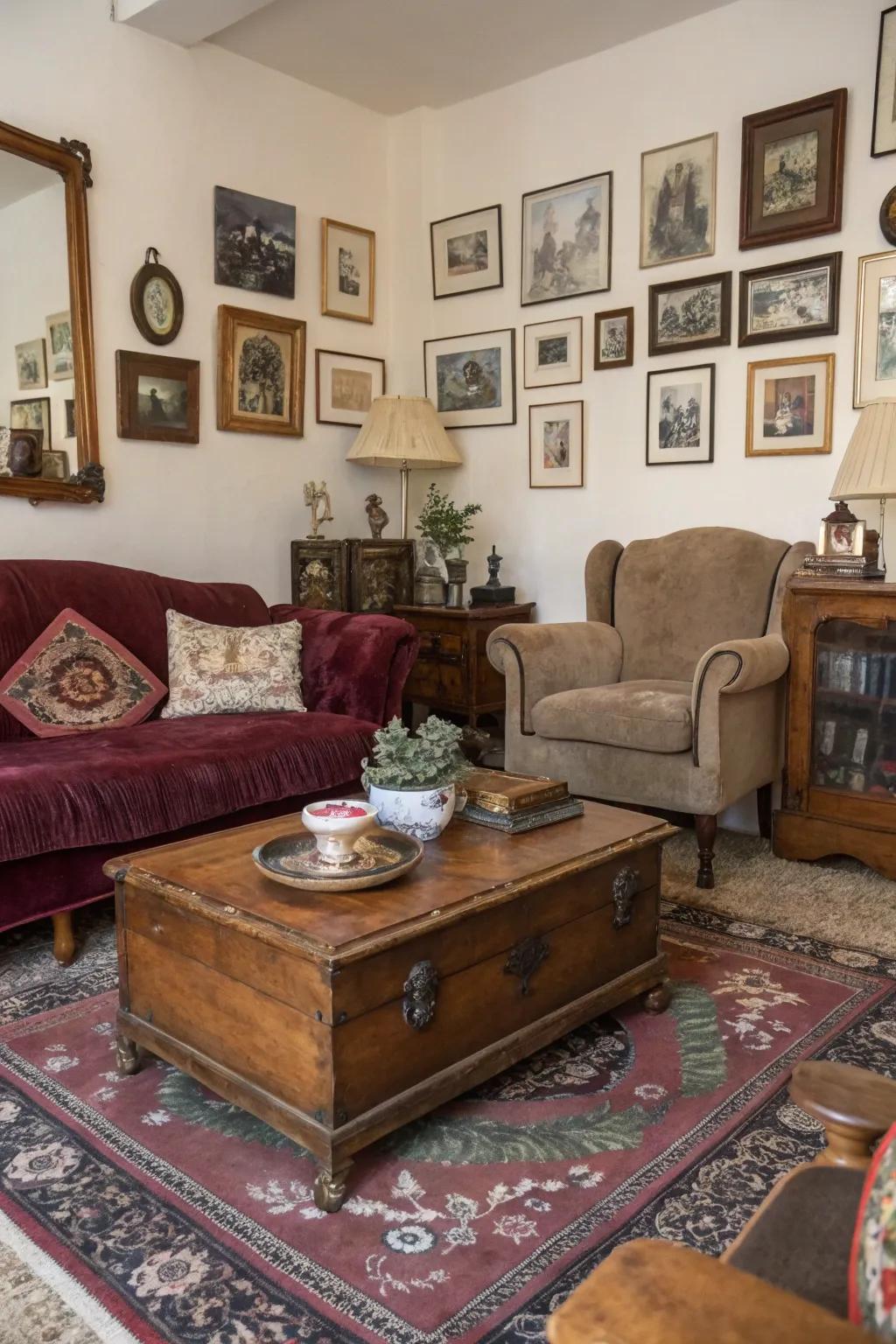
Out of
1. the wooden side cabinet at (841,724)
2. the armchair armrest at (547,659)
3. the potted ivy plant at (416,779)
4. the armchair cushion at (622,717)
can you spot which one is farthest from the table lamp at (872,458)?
the potted ivy plant at (416,779)

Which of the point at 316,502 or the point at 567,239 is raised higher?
the point at 567,239

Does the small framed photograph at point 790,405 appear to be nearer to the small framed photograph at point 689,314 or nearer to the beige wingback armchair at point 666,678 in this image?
the small framed photograph at point 689,314

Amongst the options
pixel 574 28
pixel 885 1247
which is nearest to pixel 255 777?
pixel 885 1247

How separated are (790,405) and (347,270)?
2.14 m

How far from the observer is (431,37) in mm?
4062

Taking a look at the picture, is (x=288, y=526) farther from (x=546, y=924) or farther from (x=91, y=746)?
(x=546, y=924)

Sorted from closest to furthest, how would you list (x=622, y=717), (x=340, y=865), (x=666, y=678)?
(x=340, y=865)
(x=622, y=717)
(x=666, y=678)

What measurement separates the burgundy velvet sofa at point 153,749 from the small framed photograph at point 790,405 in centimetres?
153

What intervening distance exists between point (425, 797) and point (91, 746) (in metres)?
1.23

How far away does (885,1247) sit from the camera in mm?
701

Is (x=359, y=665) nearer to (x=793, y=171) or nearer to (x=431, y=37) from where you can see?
(x=793, y=171)

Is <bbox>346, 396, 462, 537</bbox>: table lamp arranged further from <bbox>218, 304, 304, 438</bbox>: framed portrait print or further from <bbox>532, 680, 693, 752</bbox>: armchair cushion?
<bbox>532, 680, 693, 752</bbox>: armchair cushion

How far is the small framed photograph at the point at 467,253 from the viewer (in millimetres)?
4590

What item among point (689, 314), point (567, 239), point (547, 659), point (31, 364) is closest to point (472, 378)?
point (567, 239)
